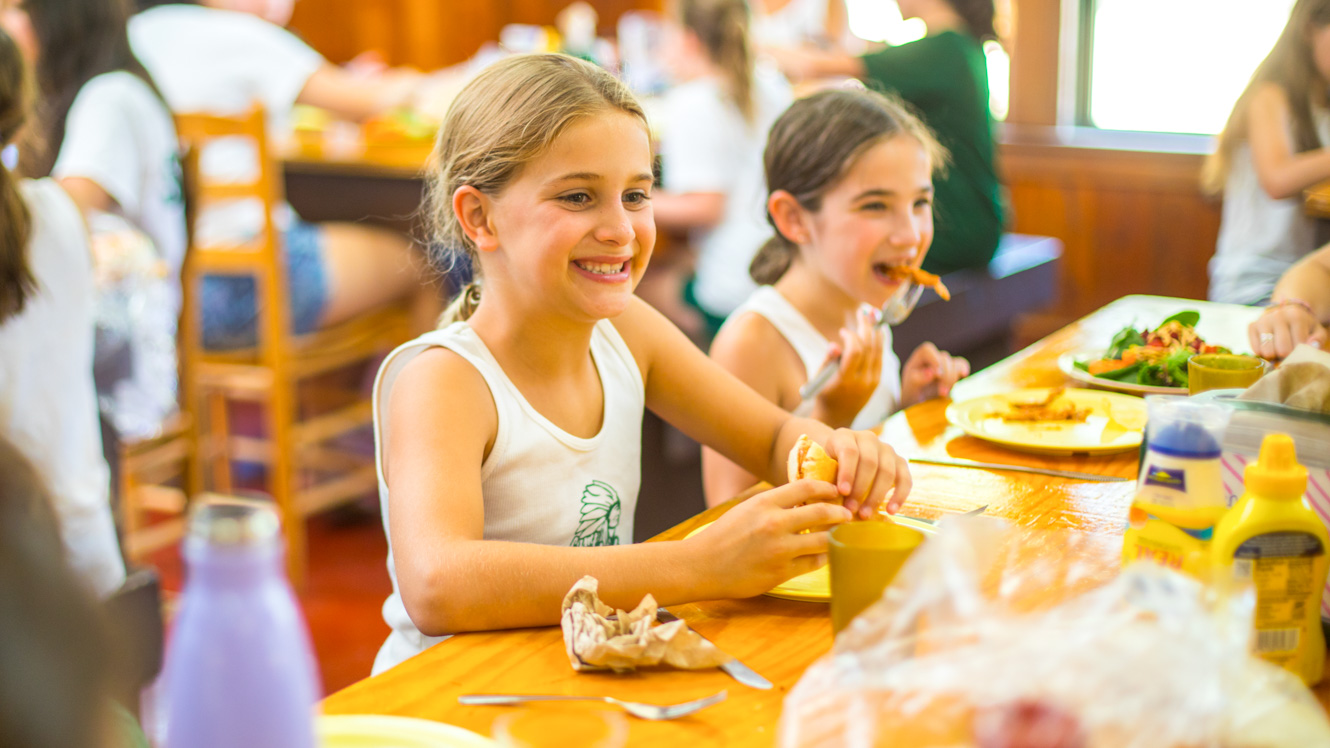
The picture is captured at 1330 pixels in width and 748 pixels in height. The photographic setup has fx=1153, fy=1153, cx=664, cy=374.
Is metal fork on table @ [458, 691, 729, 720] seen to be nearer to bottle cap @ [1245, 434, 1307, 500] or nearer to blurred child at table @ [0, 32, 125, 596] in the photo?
bottle cap @ [1245, 434, 1307, 500]

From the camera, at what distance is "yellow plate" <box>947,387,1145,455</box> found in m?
1.33

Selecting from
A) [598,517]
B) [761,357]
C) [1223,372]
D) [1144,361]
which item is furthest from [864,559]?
[1144,361]

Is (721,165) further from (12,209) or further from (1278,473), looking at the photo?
(1278,473)

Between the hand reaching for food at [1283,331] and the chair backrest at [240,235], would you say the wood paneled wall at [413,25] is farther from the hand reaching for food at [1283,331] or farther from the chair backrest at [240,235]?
the hand reaching for food at [1283,331]

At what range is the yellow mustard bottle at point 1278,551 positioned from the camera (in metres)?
0.76

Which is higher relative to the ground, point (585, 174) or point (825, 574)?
point (585, 174)

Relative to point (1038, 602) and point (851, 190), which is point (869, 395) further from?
point (1038, 602)

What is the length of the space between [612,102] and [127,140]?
169 cm

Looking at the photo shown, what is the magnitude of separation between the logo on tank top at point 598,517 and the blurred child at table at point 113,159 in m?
1.50

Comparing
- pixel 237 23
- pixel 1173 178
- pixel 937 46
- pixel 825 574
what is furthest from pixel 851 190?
pixel 1173 178

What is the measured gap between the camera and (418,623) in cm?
97

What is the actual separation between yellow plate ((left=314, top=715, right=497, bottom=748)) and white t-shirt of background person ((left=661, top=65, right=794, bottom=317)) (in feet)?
7.69

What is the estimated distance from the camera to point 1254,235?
2791mm

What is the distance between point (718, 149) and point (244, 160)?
136 centimetres
